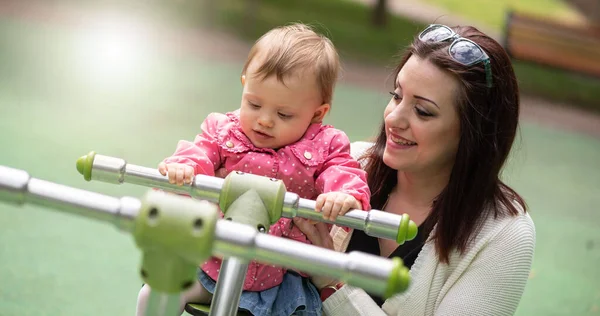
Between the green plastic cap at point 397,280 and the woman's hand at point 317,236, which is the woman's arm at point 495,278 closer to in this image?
the woman's hand at point 317,236

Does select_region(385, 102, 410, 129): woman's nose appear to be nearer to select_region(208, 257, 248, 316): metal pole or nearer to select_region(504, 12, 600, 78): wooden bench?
select_region(208, 257, 248, 316): metal pole

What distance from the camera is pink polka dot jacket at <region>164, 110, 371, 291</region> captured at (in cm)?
227

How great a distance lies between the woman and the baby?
4.8 inches

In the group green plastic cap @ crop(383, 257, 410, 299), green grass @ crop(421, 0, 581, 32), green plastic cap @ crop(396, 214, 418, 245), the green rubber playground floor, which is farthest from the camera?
green grass @ crop(421, 0, 581, 32)

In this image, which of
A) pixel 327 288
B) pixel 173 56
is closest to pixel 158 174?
pixel 327 288

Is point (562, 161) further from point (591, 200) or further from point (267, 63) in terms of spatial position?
point (267, 63)

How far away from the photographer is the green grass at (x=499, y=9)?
12.8 meters

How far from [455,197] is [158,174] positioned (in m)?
0.97

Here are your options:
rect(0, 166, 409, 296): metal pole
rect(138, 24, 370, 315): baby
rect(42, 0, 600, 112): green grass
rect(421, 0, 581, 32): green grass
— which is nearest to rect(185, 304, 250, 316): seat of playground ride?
rect(138, 24, 370, 315): baby

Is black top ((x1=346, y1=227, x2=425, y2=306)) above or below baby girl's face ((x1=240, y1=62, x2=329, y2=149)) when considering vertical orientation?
below

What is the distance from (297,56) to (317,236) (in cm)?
51

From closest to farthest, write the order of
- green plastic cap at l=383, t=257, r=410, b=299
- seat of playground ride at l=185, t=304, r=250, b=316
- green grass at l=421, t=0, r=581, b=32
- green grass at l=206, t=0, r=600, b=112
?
1. green plastic cap at l=383, t=257, r=410, b=299
2. seat of playground ride at l=185, t=304, r=250, b=316
3. green grass at l=206, t=0, r=600, b=112
4. green grass at l=421, t=0, r=581, b=32

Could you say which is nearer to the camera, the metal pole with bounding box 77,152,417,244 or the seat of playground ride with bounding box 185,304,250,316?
the metal pole with bounding box 77,152,417,244

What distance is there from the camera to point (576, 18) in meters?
13.0
